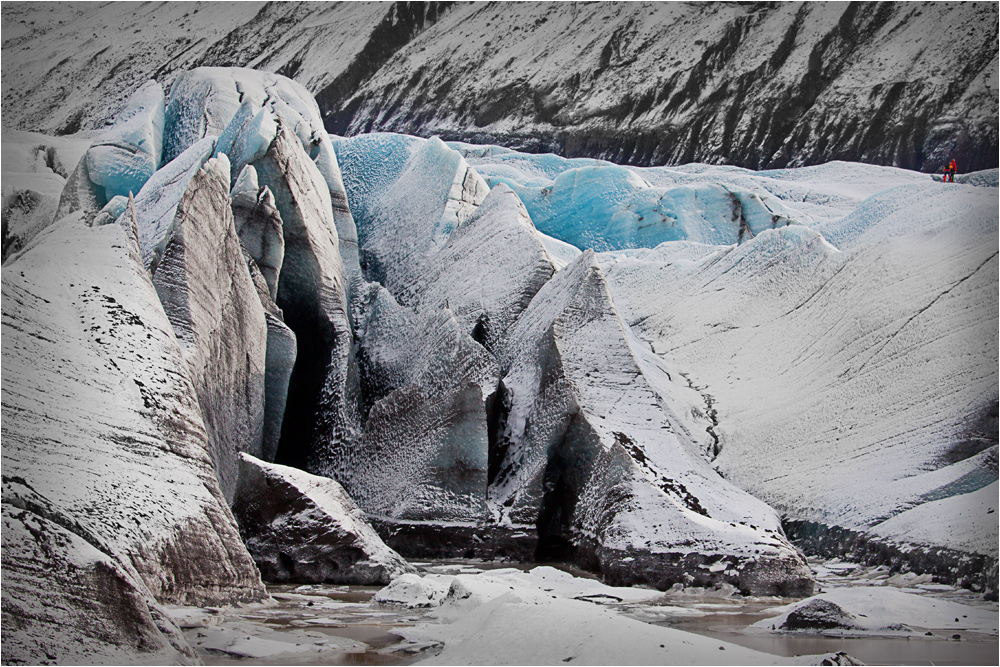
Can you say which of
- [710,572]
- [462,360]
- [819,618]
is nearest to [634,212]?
[462,360]

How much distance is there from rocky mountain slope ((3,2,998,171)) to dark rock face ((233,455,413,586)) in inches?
125

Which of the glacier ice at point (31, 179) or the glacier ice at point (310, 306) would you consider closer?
the glacier ice at point (310, 306)

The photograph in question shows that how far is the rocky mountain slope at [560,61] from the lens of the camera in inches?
339

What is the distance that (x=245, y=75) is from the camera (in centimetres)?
1196

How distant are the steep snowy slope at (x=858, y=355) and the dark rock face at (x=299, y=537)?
3513 mm

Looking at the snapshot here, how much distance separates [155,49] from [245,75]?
4.51ft

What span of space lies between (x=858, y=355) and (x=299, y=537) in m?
5.68

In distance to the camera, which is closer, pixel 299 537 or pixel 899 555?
pixel 299 537

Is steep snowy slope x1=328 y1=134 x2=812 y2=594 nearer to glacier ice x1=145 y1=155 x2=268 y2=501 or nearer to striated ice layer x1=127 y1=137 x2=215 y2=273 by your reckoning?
glacier ice x1=145 y1=155 x2=268 y2=501

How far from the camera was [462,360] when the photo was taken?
26.1 feet

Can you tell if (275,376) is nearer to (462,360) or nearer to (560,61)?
(462,360)

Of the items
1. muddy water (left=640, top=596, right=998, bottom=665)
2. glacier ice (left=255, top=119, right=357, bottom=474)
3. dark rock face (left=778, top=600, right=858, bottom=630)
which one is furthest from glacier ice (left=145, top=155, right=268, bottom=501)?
dark rock face (left=778, top=600, right=858, bottom=630)

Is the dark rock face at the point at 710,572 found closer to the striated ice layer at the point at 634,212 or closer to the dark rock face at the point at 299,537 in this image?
the dark rock face at the point at 299,537

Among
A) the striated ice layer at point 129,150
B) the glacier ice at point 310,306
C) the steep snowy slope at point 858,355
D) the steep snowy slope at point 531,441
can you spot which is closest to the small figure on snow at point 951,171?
the steep snowy slope at point 858,355
